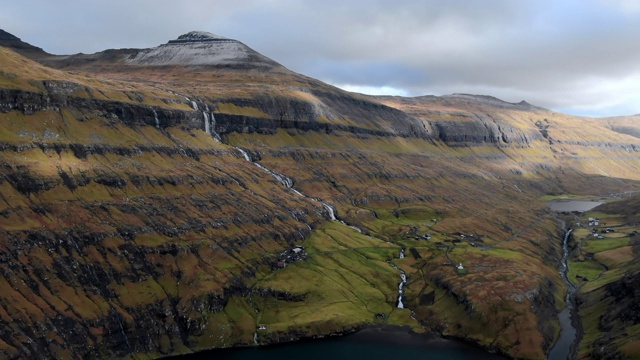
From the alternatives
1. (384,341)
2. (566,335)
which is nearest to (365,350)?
(384,341)

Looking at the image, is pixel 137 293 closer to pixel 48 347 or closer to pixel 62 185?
pixel 48 347

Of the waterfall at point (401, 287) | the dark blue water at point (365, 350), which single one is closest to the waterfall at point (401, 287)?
the waterfall at point (401, 287)

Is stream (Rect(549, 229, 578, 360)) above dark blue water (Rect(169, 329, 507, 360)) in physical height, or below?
above

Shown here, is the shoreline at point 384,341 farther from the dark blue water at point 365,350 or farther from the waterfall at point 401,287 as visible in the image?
the waterfall at point 401,287

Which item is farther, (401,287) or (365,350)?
(401,287)

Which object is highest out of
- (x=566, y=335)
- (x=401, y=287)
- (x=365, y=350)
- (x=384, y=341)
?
(x=566, y=335)

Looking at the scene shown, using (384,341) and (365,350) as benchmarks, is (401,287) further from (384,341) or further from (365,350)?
(365,350)

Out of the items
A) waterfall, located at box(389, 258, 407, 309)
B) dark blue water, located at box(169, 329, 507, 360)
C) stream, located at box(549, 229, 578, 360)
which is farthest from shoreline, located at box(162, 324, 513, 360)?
waterfall, located at box(389, 258, 407, 309)

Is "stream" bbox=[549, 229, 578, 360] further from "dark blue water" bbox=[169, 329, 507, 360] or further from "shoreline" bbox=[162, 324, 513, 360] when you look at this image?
"dark blue water" bbox=[169, 329, 507, 360]

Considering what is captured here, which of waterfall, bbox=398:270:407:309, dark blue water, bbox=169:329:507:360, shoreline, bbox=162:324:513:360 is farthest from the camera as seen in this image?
waterfall, bbox=398:270:407:309

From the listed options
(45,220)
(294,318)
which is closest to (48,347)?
(45,220)
